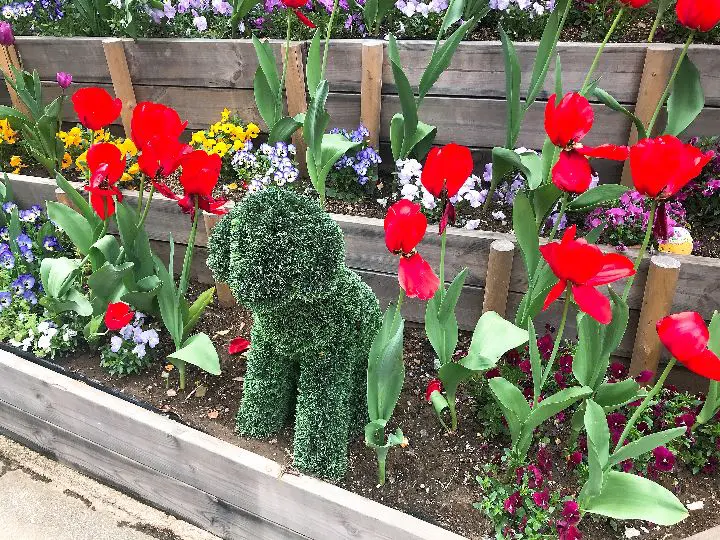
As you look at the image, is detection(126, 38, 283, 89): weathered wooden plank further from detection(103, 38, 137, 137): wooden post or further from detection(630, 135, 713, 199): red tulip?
detection(630, 135, 713, 199): red tulip

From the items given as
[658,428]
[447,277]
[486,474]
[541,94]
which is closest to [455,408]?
[486,474]

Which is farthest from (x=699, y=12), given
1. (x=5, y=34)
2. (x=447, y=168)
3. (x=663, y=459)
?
(x=5, y=34)

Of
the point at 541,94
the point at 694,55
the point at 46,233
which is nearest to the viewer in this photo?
the point at 694,55

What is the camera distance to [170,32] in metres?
2.47

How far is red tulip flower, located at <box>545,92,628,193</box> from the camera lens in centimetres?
113

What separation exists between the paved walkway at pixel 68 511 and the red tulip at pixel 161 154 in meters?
1.04

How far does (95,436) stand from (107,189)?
76 cm

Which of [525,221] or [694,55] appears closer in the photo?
[525,221]

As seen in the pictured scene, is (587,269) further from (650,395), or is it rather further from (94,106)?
(94,106)

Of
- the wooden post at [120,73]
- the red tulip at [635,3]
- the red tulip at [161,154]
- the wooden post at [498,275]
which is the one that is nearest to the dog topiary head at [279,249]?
the red tulip at [161,154]

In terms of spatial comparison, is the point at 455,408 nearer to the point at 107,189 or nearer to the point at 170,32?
the point at 107,189

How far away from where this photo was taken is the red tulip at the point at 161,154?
1361 millimetres

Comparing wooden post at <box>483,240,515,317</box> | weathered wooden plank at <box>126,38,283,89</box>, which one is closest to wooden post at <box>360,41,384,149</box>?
weathered wooden plank at <box>126,38,283,89</box>

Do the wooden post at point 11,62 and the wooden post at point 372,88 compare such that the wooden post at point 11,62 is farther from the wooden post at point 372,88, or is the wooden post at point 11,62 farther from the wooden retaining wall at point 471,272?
the wooden post at point 372,88
